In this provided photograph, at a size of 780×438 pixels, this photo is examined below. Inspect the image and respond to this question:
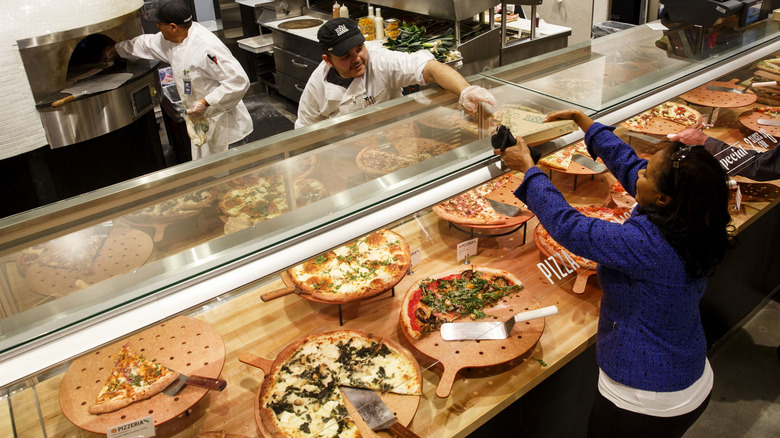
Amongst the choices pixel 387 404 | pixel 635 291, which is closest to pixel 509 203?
pixel 635 291

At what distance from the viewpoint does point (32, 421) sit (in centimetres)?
171

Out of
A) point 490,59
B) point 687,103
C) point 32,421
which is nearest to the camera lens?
point 32,421

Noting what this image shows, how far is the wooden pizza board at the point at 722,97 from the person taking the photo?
3299 mm

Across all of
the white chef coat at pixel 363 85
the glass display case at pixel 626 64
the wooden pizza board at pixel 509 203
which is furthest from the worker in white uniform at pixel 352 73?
the wooden pizza board at pixel 509 203

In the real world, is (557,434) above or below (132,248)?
below

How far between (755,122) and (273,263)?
3022mm

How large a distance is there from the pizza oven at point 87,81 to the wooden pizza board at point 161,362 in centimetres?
279

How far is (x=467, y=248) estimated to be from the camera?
8.30 ft

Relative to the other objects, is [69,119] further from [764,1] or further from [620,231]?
[764,1]

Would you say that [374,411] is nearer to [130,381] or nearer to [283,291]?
[283,291]

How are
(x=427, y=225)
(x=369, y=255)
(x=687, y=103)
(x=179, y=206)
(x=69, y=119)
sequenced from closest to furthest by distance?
1. (x=179, y=206)
2. (x=369, y=255)
3. (x=427, y=225)
4. (x=687, y=103)
5. (x=69, y=119)

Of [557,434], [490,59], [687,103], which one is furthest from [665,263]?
[490,59]

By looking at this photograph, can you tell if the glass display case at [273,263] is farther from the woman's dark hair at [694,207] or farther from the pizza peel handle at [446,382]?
the woman's dark hair at [694,207]

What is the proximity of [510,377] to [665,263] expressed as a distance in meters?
0.66
